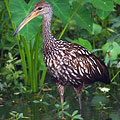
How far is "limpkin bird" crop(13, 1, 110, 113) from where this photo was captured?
621 cm

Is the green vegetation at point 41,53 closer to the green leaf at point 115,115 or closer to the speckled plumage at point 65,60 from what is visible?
the green leaf at point 115,115

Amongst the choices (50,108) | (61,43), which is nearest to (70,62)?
(61,43)

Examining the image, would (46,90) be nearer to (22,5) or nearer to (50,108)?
(50,108)

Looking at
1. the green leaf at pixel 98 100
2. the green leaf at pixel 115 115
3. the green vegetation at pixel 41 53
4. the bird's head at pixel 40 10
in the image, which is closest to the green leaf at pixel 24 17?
the green vegetation at pixel 41 53

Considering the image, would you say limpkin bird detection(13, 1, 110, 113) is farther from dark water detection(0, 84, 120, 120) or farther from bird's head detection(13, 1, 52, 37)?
dark water detection(0, 84, 120, 120)

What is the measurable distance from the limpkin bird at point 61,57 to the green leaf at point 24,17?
34cm

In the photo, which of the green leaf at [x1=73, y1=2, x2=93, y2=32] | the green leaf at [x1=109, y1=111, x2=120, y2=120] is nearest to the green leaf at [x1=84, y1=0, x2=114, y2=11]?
the green leaf at [x1=73, y1=2, x2=93, y2=32]

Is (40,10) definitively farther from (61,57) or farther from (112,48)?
(112,48)

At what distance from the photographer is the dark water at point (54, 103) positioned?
6.33 metres

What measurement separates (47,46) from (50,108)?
0.95m

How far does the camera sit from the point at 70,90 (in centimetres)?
768

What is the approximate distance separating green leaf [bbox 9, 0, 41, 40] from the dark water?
0.89 metres

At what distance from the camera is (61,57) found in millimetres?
6215

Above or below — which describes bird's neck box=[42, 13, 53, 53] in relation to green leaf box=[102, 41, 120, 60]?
above
